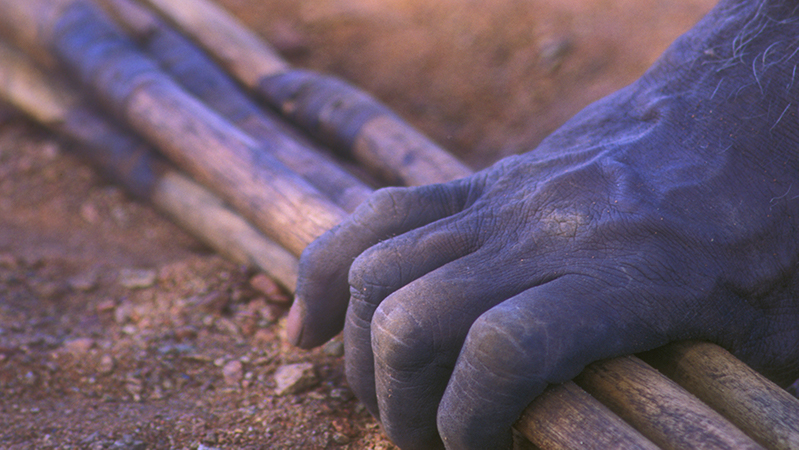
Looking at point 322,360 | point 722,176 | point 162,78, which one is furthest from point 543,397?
point 162,78

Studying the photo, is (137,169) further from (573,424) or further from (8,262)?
(573,424)

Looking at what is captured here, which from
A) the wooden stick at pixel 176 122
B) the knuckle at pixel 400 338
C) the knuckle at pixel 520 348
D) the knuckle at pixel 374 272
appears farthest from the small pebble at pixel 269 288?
the knuckle at pixel 520 348

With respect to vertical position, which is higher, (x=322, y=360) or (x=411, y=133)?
(x=411, y=133)

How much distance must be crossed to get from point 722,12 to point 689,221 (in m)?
0.61

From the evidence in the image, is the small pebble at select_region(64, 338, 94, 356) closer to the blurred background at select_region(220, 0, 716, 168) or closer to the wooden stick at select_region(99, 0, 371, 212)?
the wooden stick at select_region(99, 0, 371, 212)

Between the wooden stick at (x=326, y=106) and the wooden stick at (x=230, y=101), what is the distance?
60 mm

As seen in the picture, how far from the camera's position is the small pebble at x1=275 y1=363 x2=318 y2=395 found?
1537mm

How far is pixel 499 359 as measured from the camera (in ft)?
3.34

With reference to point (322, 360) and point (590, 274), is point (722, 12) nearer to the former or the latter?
point (590, 274)

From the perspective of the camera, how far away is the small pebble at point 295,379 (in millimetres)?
1537

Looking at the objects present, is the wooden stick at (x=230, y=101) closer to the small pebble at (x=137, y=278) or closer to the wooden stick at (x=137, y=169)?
the wooden stick at (x=137, y=169)

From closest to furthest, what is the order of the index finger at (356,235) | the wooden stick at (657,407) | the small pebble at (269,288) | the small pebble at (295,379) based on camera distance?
the wooden stick at (657,407) → the index finger at (356,235) → the small pebble at (295,379) → the small pebble at (269,288)

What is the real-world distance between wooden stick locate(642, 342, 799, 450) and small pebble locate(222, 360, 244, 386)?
3.07 ft

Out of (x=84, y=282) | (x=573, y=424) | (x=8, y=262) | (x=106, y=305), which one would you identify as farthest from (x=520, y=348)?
(x=8, y=262)
